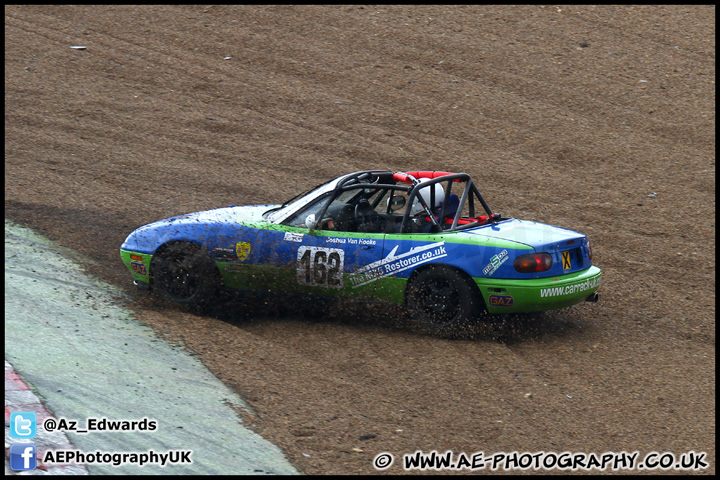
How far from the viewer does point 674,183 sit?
1203cm

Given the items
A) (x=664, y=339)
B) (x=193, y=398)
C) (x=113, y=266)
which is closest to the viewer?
(x=193, y=398)

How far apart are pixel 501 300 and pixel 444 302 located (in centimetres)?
50

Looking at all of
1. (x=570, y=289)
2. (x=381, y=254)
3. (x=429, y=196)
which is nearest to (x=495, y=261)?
(x=570, y=289)

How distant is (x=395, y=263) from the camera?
7.39m

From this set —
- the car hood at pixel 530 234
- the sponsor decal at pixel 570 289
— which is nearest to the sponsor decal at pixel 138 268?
the car hood at pixel 530 234

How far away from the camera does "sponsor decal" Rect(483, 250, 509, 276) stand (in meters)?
7.18

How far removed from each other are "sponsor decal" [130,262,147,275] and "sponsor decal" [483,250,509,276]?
337 centimetres

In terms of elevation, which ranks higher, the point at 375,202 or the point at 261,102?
the point at 261,102

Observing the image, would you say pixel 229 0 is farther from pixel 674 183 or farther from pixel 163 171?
pixel 674 183

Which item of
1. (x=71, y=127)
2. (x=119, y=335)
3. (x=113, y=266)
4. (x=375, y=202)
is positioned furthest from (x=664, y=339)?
(x=71, y=127)

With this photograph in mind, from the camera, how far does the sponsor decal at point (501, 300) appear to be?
7.18 metres

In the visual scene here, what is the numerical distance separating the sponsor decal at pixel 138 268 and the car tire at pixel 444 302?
2662 mm

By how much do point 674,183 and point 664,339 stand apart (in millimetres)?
5013

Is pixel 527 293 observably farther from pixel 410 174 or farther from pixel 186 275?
pixel 186 275
